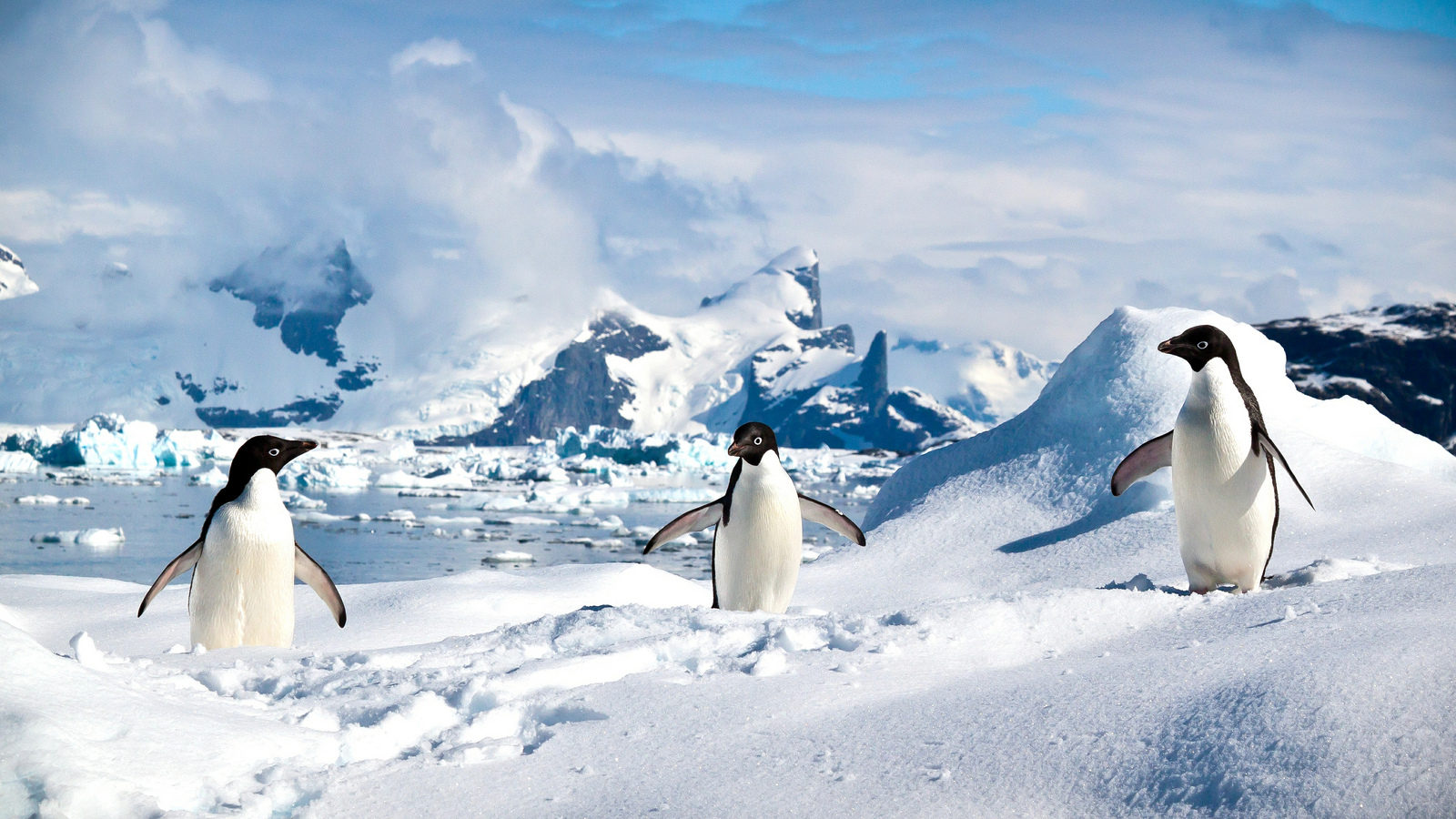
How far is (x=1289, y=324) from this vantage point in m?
52.0

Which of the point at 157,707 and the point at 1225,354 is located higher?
the point at 1225,354

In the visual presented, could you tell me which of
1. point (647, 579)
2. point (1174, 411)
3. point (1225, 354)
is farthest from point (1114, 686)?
point (1174, 411)

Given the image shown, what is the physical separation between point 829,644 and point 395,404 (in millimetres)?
153748

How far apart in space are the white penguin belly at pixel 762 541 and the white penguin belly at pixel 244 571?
2325 millimetres

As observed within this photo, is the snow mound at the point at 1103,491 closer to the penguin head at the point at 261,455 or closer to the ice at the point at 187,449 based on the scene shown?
the penguin head at the point at 261,455

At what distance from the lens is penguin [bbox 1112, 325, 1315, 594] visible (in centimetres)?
479

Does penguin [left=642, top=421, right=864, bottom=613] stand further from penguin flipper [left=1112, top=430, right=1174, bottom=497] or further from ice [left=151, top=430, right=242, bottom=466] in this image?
ice [left=151, top=430, right=242, bottom=466]

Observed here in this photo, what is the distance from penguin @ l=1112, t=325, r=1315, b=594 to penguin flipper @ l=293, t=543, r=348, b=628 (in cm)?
445

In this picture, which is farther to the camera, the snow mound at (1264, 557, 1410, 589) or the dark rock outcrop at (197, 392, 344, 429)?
the dark rock outcrop at (197, 392, 344, 429)

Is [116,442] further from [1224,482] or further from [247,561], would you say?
[1224,482]

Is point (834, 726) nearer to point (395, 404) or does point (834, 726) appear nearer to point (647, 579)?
point (647, 579)

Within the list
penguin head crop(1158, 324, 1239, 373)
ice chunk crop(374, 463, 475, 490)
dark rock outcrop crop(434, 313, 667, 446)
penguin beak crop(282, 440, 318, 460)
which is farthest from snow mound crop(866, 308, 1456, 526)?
dark rock outcrop crop(434, 313, 667, 446)

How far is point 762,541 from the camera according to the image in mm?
5699

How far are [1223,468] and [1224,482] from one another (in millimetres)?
69
